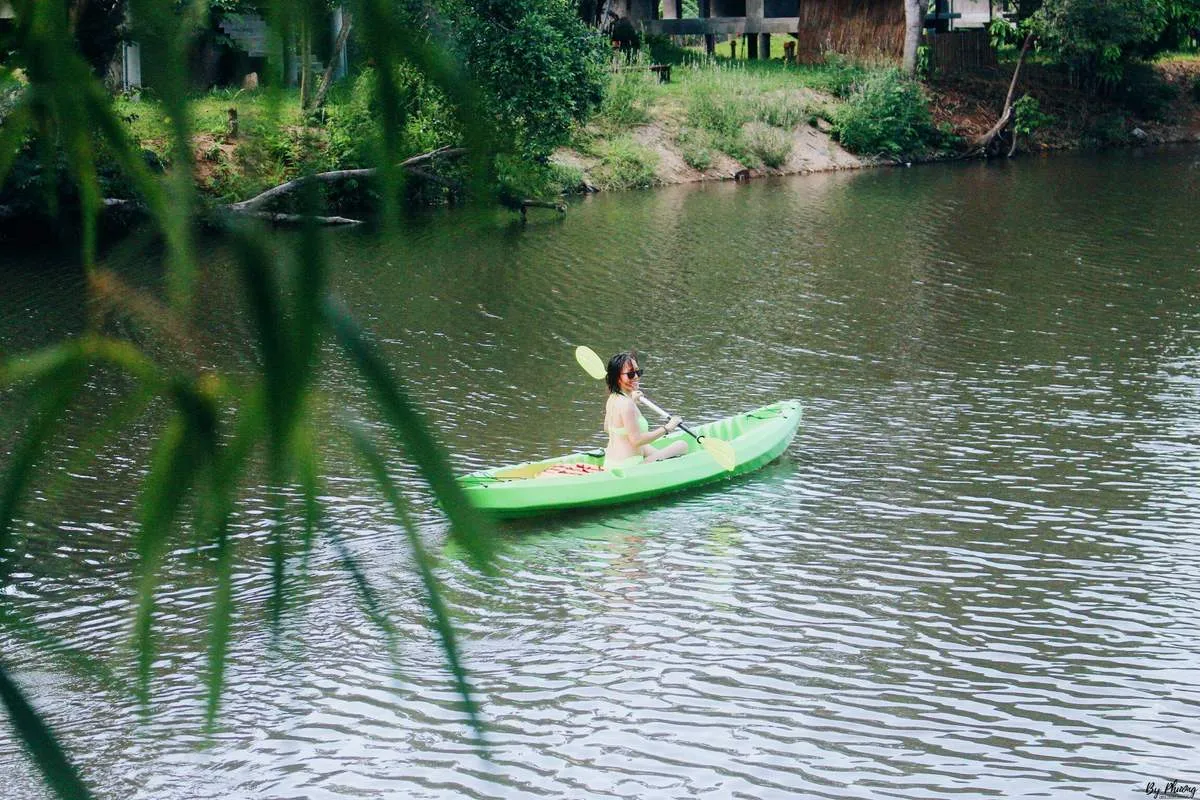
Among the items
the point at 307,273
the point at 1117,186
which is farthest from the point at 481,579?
the point at 1117,186

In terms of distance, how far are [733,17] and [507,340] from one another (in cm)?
2732

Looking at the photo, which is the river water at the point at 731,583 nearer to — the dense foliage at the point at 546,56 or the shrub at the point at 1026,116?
the dense foliage at the point at 546,56

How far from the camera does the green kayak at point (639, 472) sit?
901 cm

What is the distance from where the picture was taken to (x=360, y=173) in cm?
127

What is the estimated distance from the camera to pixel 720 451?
1006 centimetres

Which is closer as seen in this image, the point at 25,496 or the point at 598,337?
the point at 25,496

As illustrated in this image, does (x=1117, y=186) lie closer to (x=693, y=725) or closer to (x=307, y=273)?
(x=693, y=725)

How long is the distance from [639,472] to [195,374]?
8.33m

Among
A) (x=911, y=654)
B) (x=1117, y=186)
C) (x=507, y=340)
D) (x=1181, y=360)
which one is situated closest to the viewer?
(x=911, y=654)

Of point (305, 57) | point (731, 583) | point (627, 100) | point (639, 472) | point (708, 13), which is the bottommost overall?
point (731, 583)

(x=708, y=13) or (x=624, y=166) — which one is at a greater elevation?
(x=708, y=13)

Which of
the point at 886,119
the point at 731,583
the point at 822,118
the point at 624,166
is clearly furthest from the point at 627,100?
the point at 731,583

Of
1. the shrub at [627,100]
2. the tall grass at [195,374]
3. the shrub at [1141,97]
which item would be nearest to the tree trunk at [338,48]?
the tall grass at [195,374]

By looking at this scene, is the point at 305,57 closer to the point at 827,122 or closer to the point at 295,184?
the point at 295,184
